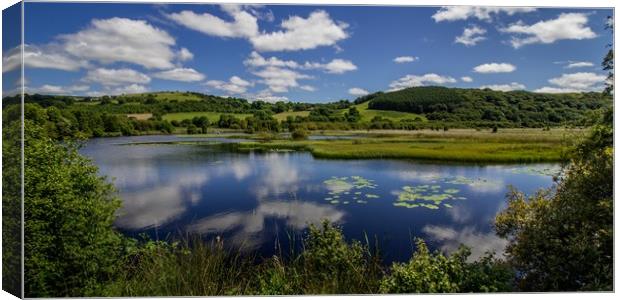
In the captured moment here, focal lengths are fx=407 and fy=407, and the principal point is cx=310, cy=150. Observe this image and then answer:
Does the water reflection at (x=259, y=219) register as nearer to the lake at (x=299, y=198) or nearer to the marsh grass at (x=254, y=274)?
the lake at (x=299, y=198)

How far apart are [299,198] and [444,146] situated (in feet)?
6.33

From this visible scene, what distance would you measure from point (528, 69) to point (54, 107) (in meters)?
5.16

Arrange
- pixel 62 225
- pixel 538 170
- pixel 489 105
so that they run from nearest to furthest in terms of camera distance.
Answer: pixel 62 225, pixel 538 170, pixel 489 105

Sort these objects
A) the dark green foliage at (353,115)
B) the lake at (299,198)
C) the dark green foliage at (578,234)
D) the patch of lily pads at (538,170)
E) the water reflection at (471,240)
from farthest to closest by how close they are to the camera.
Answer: the dark green foliage at (353,115), the patch of lily pads at (538,170), the lake at (299,198), the water reflection at (471,240), the dark green foliage at (578,234)

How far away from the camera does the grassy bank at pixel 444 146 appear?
16.0ft

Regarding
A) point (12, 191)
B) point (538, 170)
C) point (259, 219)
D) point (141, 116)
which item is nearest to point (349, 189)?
point (259, 219)

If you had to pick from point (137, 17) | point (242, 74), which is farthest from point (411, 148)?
point (137, 17)

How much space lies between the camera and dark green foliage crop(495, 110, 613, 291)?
139 inches

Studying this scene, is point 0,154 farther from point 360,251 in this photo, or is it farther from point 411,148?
point 411,148

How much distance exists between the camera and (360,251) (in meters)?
4.15

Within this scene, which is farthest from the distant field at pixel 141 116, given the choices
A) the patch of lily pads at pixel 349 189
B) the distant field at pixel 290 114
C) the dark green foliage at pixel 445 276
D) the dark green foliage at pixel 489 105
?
the dark green foliage at pixel 445 276

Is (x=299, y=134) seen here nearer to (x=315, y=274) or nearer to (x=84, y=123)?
(x=315, y=274)

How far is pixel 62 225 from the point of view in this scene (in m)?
3.69

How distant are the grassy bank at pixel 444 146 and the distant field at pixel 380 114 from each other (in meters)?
0.21
